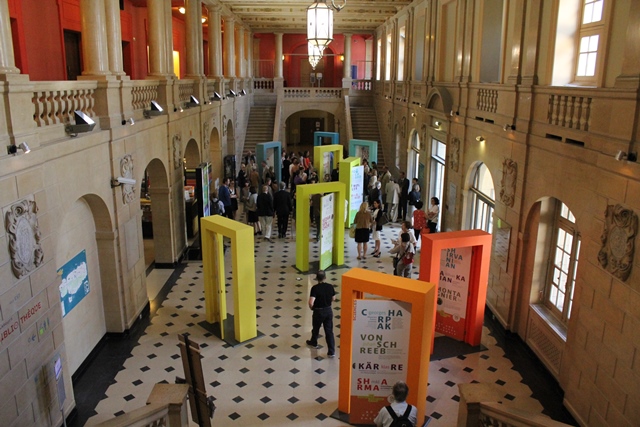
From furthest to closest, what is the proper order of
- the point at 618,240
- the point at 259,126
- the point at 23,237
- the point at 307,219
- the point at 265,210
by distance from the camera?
1. the point at 259,126
2. the point at 265,210
3. the point at 307,219
4. the point at 618,240
5. the point at 23,237

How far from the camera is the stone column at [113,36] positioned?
837cm

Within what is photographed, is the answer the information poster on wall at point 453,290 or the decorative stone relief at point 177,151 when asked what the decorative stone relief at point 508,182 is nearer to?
the information poster on wall at point 453,290

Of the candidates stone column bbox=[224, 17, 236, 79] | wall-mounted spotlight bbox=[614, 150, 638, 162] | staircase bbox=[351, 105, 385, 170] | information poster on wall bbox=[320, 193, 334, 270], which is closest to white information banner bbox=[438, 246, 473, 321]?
wall-mounted spotlight bbox=[614, 150, 638, 162]

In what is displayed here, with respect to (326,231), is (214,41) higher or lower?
higher

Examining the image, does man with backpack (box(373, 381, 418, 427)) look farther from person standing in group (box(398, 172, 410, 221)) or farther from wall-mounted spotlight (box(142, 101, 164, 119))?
person standing in group (box(398, 172, 410, 221))

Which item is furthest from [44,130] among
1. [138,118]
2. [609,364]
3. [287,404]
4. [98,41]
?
[609,364]

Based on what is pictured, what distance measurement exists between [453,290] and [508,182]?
2.11m

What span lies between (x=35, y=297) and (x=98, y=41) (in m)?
4.24

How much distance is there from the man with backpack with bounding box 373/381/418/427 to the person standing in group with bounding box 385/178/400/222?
420 inches

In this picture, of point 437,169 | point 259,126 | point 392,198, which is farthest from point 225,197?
point 259,126

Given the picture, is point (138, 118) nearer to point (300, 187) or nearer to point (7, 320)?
point (300, 187)

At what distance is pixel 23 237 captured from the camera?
5.43 metres

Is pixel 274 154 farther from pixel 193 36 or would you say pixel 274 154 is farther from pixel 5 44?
pixel 5 44

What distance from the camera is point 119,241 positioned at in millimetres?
8523
